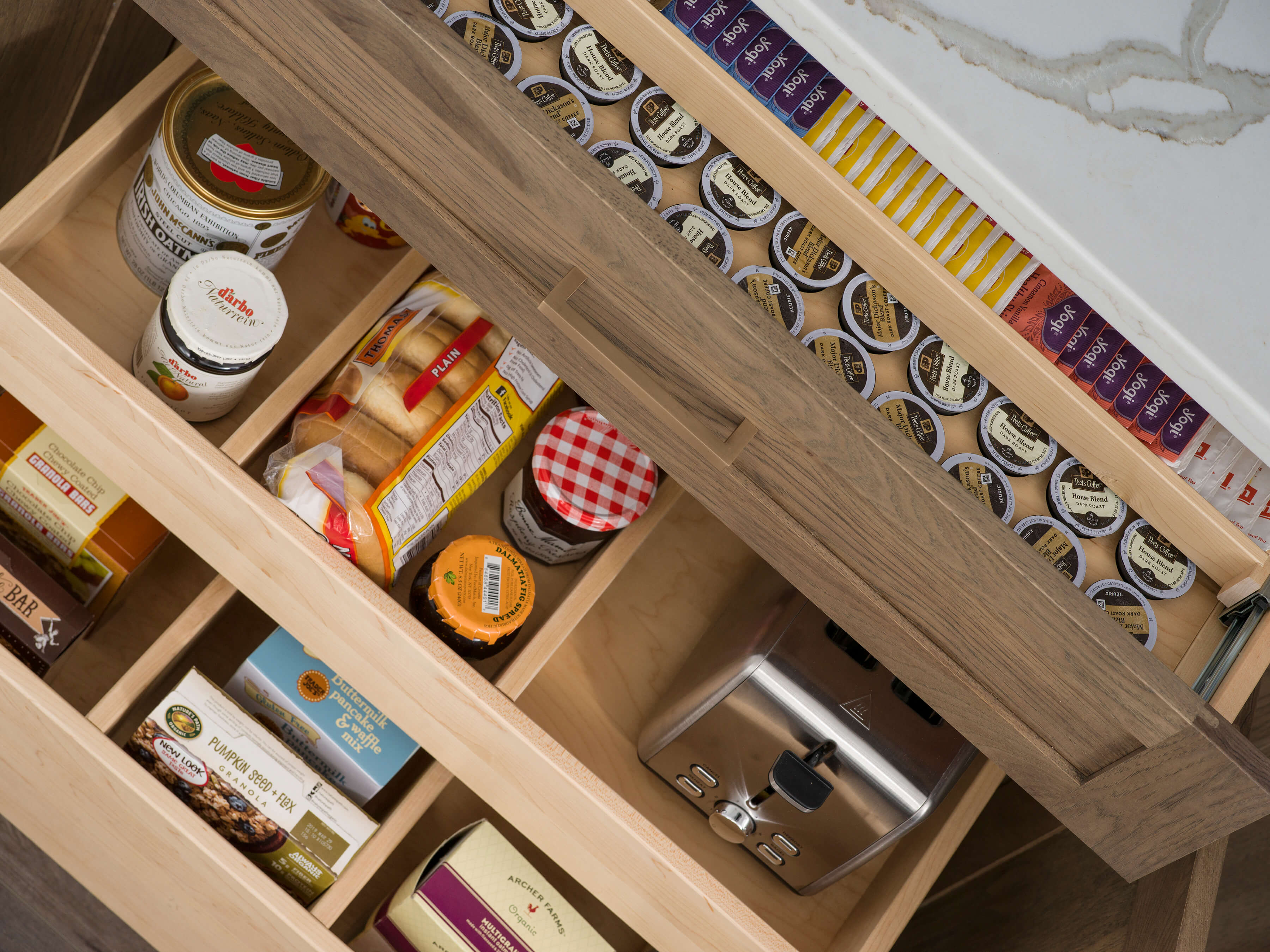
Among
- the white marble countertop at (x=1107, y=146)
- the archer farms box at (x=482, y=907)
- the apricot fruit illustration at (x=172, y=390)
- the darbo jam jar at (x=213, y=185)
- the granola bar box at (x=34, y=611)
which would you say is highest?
the white marble countertop at (x=1107, y=146)


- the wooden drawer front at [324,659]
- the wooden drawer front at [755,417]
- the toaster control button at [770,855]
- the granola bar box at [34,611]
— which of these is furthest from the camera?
the toaster control button at [770,855]

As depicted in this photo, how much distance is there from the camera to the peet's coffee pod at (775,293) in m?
0.76

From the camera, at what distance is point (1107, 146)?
0.68 m

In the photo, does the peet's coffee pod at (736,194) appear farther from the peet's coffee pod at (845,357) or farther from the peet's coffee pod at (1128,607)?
the peet's coffee pod at (1128,607)

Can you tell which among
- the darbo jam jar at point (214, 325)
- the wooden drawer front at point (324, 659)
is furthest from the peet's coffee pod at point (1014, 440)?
the darbo jam jar at point (214, 325)

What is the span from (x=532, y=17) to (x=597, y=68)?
7cm

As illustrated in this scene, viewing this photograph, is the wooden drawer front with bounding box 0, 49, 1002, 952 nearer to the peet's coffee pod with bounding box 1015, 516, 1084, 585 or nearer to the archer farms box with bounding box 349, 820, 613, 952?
the archer farms box with bounding box 349, 820, 613, 952

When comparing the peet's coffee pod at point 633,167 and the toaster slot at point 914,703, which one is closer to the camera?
the peet's coffee pod at point 633,167

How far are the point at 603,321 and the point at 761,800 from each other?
23.4 inches

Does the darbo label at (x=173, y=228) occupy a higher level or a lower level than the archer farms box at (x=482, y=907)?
higher

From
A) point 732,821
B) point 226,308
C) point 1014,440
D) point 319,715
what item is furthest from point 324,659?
point 1014,440

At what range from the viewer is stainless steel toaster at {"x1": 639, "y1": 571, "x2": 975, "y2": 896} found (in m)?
0.93

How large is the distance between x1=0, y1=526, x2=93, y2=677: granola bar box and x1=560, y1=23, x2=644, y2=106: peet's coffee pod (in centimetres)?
74

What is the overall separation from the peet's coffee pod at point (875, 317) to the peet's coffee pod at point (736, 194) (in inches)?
3.9
